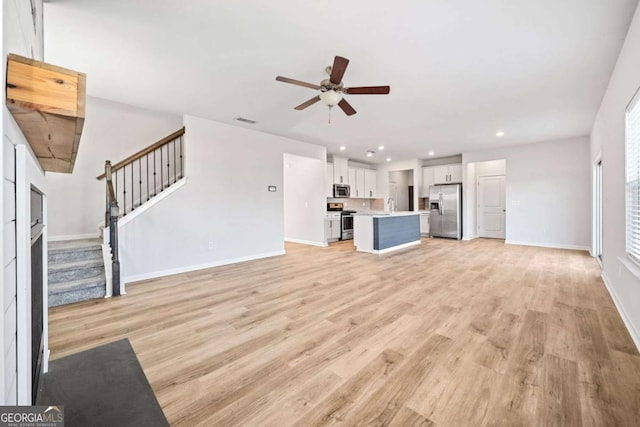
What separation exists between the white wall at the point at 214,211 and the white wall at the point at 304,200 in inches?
52.2

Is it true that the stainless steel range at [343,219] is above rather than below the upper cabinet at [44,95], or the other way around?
below

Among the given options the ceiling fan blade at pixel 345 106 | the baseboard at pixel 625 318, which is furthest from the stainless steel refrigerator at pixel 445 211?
the ceiling fan blade at pixel 345 106

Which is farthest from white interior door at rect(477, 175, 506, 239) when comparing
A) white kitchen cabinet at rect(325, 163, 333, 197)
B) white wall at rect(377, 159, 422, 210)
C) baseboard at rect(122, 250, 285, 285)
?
baseboard at rect(122, 250, 285, 285)

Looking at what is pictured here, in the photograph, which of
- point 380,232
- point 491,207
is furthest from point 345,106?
point 491,207

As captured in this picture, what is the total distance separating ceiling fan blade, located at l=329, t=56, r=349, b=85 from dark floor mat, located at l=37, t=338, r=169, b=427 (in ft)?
9.45

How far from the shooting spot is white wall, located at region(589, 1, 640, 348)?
2.30 meters

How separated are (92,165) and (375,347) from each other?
5.07 metres

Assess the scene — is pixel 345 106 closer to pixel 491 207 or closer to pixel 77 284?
pixel 77 284

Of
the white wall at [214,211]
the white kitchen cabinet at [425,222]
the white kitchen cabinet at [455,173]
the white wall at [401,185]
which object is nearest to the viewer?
the white wall at [214,211]

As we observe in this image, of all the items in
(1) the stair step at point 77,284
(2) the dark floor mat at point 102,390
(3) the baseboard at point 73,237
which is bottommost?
(2) the dark floor mat at point 102,390

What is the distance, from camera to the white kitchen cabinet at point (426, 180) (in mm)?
9023

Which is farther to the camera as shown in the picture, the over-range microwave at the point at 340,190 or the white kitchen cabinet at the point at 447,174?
the white kitchen cabinet at the point at 447,174

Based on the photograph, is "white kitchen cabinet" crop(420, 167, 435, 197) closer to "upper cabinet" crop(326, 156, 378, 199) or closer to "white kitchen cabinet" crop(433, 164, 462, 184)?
"white kitchen cabinet" crop(433, 164, 462, 184)

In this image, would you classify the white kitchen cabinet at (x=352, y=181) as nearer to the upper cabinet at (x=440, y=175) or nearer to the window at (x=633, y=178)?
the upper cabinet at (x=440, y=175)
